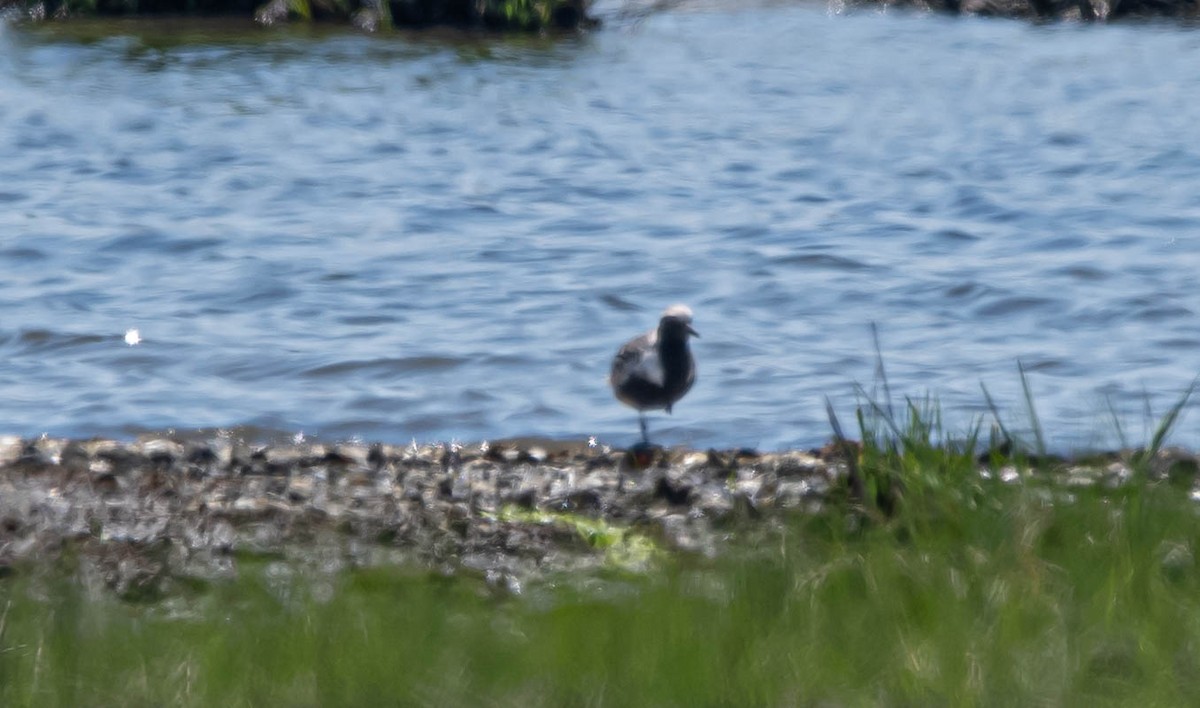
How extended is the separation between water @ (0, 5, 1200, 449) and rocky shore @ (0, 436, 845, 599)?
3.21 feet

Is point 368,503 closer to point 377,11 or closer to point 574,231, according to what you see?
point 574,231

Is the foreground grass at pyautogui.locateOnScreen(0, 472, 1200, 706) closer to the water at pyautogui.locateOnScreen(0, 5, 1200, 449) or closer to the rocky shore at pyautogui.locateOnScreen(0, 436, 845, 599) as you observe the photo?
the rocky shore at pyautogui.locateOnScreen(0, 436, 845, 599)

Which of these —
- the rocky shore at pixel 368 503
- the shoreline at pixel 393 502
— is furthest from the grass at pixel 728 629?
the rocky shore at pixel 368 503

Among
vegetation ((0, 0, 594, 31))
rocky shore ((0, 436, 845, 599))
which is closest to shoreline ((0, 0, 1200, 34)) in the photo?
vegetation ((0, 0, 594, 31))

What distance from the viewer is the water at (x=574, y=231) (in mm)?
8922

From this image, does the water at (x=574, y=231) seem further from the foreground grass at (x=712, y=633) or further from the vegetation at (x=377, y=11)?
the foreground grass at (x=712, y=633)

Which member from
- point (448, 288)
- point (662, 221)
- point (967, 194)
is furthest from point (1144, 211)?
point (448, 288)

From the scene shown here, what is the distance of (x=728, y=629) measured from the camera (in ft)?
12.5

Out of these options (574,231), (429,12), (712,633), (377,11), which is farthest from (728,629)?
(377,11)

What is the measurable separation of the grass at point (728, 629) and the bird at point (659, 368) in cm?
312

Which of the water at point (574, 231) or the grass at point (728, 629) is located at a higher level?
the grass at point (728, 629)

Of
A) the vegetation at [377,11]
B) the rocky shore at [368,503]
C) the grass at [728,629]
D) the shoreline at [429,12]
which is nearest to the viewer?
the grass at [728,629]

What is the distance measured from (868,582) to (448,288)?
23.1ft

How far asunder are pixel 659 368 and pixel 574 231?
4746mm
